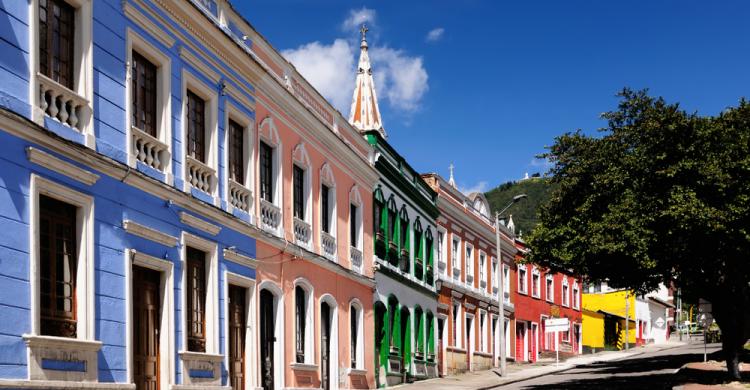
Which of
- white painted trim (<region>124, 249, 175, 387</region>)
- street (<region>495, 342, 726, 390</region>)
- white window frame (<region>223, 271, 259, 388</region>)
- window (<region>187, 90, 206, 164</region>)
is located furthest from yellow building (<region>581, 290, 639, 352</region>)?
white painted trim (<region>124, 249, 175, 387</region>)

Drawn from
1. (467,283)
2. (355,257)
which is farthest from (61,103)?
(467,283)

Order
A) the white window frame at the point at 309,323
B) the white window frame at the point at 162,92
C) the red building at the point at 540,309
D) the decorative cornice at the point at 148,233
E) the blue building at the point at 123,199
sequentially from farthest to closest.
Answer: the red building at the point at 540,309
the white window frame at the point at 309,323
the white window frame at the point at 162,92
the decorative cornice at the point at 148,233
the blue building at the point at 123,199

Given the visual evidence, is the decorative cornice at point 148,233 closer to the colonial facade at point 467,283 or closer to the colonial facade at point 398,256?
the colonial facade at point 398,256

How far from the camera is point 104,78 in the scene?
1259 centimetres

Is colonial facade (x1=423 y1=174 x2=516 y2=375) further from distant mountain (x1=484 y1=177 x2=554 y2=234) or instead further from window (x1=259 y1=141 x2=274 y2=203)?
distant mountain (x1=484 y1=177 x2=554 y2=234)

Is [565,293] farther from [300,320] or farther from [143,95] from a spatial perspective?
[143,95]

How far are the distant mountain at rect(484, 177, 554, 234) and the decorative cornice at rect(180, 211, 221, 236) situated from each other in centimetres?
9598

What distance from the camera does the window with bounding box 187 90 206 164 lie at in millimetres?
15445

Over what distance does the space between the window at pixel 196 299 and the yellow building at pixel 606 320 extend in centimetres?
3807

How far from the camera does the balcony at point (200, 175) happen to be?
49.4ft

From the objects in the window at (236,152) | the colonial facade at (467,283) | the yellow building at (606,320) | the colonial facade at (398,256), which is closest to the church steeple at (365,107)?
the colonial facade at (398,256)

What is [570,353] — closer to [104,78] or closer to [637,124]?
[637,124]

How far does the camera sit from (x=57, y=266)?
453 inches

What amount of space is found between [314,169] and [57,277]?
10.1 meters
